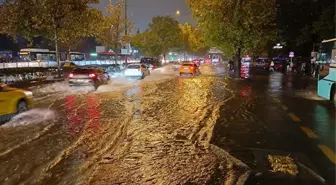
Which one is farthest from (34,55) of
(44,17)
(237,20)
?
(237,20)

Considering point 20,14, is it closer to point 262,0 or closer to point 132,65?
point 132,65

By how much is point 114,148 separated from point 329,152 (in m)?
4.40

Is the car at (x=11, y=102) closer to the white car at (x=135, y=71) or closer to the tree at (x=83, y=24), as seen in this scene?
the tree at (x=83, y=24)

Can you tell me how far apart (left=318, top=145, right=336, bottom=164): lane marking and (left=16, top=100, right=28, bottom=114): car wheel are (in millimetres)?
9187

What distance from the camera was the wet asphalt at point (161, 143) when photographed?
5.93 meters

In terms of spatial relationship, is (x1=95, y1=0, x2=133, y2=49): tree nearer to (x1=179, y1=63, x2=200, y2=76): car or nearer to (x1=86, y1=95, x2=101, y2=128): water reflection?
(x1=179, y1=63, x2=200, y2=76): car

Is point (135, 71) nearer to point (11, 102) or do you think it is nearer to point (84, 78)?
point (84, 78)

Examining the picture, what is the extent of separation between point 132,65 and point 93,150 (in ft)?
87.1

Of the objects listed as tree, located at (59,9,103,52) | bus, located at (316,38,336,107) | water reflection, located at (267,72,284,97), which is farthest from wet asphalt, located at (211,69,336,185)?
tree, located at (59,9,103,52)

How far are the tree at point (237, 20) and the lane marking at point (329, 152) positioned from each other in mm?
22778

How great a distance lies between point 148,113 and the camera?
12461 mm

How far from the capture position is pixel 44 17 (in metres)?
26.5

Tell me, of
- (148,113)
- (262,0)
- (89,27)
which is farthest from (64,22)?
(148,113)

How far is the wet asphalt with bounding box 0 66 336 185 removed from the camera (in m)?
5.93
